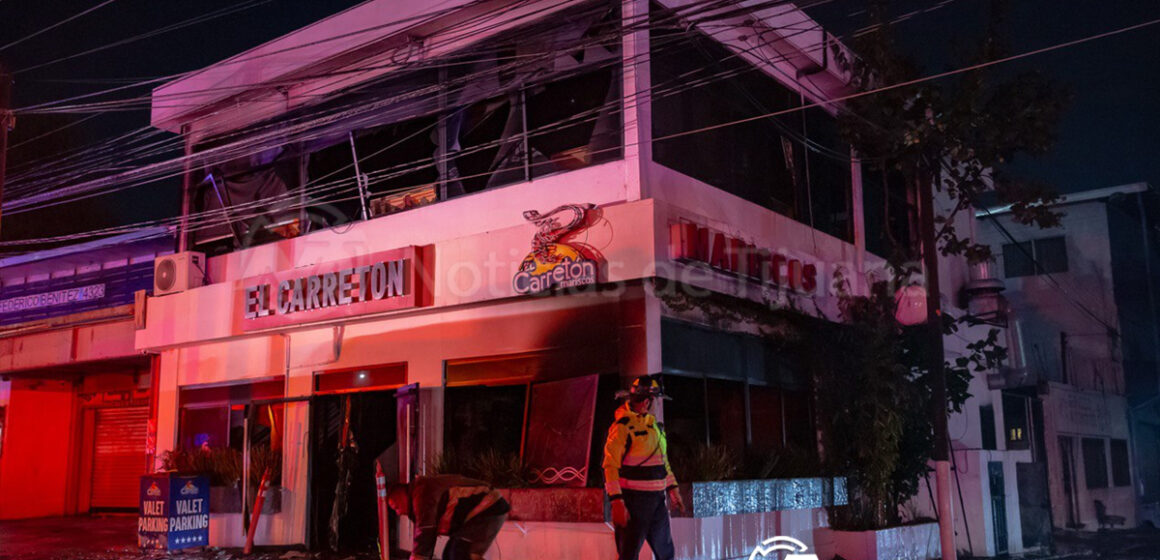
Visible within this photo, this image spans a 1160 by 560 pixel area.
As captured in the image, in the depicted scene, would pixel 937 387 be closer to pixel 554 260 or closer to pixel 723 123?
pixel 723 123

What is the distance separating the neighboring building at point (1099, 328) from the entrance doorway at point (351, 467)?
1591 centimetres

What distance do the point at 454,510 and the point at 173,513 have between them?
8.52 metres

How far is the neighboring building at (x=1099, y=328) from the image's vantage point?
25422 mm

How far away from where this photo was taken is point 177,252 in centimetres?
1859

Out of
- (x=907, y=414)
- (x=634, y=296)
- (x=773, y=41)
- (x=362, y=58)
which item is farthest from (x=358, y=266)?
(x=907, y=414)

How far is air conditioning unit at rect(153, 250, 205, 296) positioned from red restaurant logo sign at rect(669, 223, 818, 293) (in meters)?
9.50

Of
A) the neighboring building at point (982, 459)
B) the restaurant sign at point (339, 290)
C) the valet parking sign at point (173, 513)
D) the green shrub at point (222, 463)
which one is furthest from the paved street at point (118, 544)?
the restaurant sign at point (339, 290)

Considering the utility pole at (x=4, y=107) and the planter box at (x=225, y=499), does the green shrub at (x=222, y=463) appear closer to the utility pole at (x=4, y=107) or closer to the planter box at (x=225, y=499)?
the planter box at (x=225, y=499)

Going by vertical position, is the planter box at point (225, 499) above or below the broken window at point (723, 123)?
below

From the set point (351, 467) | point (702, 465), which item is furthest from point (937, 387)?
point (351, 467)

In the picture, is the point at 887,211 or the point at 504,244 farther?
the point at 887,211

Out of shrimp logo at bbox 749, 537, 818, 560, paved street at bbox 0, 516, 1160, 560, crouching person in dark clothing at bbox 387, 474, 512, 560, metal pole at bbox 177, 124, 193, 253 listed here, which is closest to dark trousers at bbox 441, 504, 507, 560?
crouching person in dark clothing at bbox 387, 474, 512, 560

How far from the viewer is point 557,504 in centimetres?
1217

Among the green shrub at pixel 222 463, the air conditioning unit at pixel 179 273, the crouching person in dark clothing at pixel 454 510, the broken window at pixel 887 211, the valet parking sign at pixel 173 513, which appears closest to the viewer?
the crouching person in dark clothing at pixel 454 510
